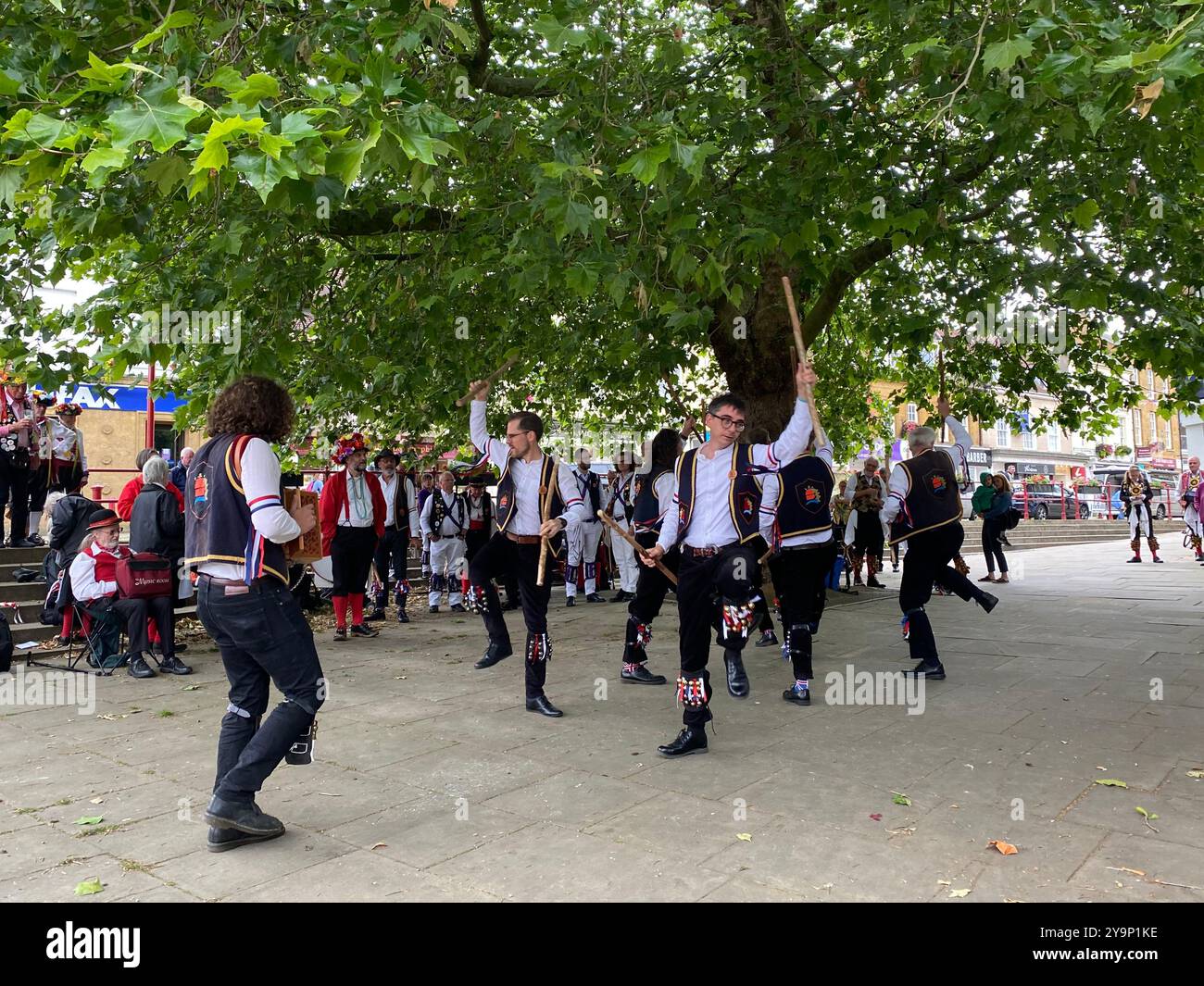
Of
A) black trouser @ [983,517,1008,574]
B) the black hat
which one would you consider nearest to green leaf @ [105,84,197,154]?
the black hat

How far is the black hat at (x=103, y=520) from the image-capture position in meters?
8.46

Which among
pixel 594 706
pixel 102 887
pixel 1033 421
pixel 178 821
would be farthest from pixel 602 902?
pixel 1033 421

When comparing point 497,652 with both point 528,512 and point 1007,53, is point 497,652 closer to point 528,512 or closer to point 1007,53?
point 528,512

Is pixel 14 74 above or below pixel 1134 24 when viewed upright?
below

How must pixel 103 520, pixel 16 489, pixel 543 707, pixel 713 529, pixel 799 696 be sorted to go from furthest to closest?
pixel 16 489
pixel 103 520
pixel 799 696
pixel 543 707
pixel 713 529

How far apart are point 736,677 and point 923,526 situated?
1.93 metres

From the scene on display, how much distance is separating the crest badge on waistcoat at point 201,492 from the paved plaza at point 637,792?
1487 millimetres

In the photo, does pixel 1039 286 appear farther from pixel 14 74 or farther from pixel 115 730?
pixel 115 730

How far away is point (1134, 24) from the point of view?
6.16 meters

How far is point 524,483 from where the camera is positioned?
6.70m

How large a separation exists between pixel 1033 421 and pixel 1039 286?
697 centimetres

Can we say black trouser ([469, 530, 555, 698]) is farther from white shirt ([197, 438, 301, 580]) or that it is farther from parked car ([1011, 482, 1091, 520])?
parked car ([1011, 482, 1091, 520])

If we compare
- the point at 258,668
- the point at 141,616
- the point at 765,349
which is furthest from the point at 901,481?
the point at 141,616

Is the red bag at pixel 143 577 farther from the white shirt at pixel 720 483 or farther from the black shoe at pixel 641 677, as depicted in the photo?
the white shirt at pixel 720 483
